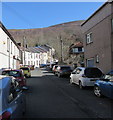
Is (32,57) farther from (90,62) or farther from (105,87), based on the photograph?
(105,87)

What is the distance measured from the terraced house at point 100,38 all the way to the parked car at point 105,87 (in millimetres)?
6117

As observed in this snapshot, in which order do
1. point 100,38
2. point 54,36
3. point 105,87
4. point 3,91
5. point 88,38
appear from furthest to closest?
point 54,36 < point 88,38 < point 100,38 < point 105,87 < point 3,91

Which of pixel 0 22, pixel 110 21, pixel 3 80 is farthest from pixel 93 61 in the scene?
pixel 3 80

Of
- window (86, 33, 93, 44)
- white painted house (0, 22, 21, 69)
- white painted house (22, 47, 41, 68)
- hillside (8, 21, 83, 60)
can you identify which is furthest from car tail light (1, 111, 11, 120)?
white painted house (22, 47, 41, 68)

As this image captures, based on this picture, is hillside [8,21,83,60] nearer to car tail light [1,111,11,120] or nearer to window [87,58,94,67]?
window [87,58,94,67]

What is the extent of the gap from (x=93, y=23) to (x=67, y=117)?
48.0 ft

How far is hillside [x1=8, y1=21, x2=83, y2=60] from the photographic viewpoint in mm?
72500

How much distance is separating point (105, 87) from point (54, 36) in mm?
78027

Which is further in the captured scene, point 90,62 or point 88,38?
point 88,38

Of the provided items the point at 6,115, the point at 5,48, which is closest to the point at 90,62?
the point at 5,48

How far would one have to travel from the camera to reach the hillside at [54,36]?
Result: 72.5 m

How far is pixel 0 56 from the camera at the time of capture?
1975 centimetres

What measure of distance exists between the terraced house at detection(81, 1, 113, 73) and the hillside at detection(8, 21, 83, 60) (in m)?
42.1

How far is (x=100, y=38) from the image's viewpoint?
56.0ft
